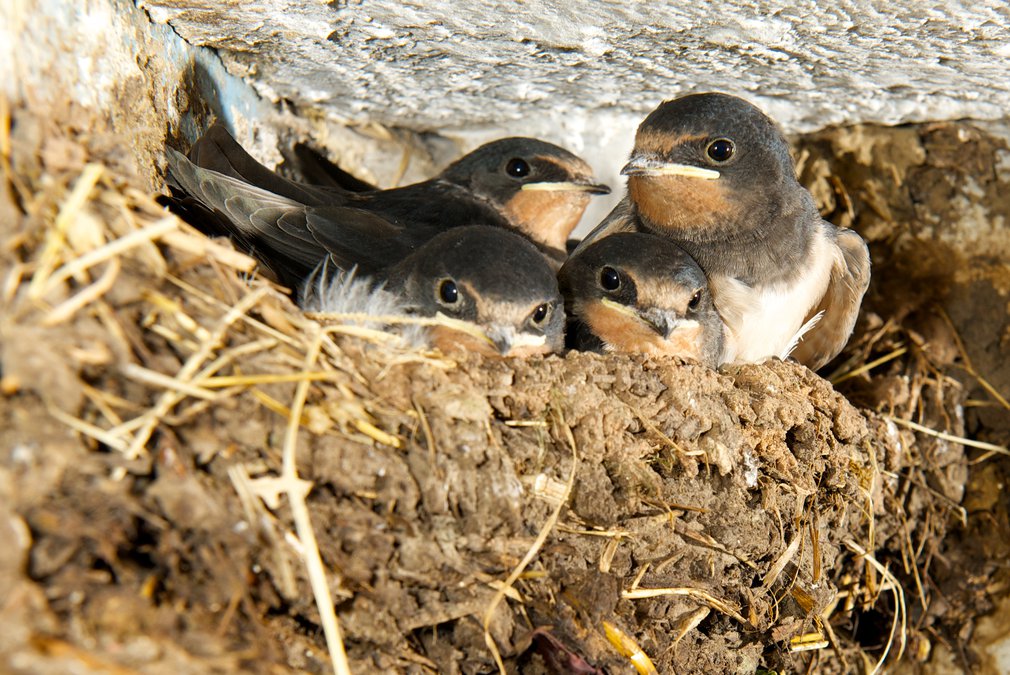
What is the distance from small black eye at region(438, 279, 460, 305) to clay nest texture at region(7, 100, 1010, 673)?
28 centimetres

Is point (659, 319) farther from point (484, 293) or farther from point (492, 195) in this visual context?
point (492, 195)

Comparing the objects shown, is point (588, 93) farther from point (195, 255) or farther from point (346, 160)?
point (195, 255)

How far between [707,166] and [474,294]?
0.94 m

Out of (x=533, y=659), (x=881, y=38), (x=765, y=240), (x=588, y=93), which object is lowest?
(x=533, y=659)

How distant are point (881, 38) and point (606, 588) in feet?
5.89

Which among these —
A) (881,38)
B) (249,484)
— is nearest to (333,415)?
Answer: (249,484)

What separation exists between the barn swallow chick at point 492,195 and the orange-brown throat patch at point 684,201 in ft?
0.90

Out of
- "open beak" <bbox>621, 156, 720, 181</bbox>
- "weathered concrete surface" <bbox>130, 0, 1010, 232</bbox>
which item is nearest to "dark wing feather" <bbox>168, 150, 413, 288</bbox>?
"weathered concrete surface" <bbox>130, 0, 1010, 232</bbox>

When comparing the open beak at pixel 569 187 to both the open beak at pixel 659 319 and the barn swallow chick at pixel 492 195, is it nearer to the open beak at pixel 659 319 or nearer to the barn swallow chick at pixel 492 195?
the barn swallow chick at pixel 492 195

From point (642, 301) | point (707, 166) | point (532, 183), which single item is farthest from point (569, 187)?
point (642, 301)

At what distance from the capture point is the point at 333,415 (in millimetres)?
2113

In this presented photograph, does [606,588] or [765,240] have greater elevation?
[765,240]

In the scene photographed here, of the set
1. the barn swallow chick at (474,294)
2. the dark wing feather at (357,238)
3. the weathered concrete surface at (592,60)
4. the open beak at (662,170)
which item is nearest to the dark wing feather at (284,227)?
the dark wing feather at (357,238)

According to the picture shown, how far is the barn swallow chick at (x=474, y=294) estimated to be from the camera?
2715mm
